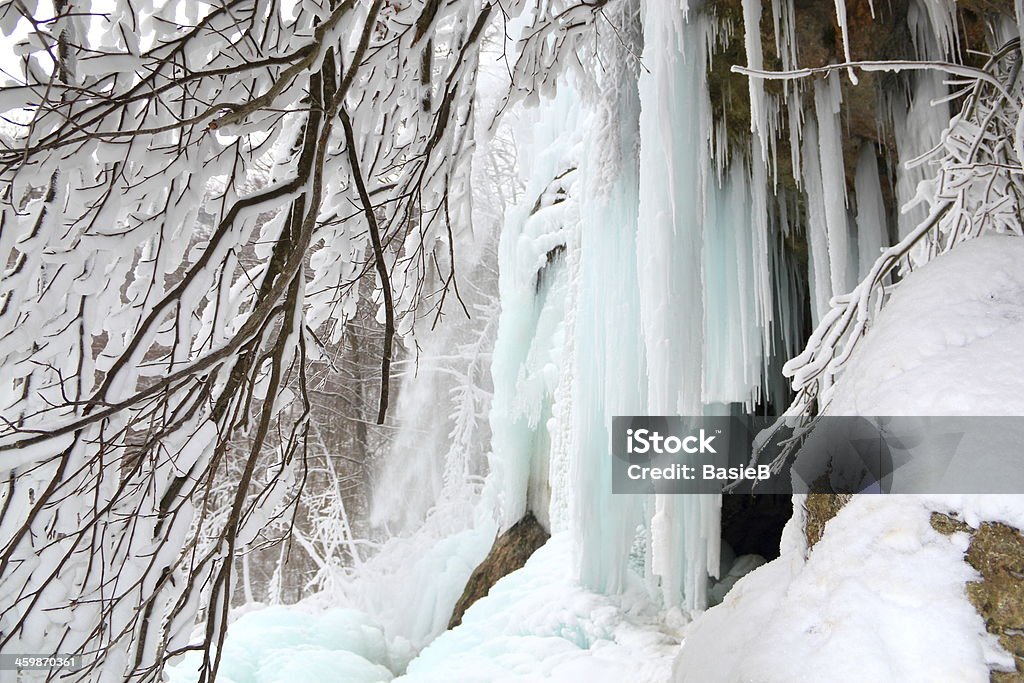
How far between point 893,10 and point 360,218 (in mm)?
2493

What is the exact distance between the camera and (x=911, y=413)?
112cm

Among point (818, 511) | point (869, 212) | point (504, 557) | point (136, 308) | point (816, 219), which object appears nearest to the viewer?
point (136, 308)

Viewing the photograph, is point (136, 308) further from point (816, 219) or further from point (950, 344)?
point (816, 219)

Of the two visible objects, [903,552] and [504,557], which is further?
[504,557]

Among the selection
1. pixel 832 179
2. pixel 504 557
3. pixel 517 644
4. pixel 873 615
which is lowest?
pixel 517 644

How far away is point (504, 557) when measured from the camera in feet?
20.7

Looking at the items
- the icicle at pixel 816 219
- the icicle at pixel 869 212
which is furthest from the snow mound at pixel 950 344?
the icicle at pixel 869 212

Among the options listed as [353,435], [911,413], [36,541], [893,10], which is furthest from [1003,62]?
[353,435]

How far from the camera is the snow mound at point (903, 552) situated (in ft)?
3.12

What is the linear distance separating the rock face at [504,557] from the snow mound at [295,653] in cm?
87

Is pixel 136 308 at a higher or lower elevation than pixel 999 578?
higher

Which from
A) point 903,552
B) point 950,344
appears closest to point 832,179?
point 950,344

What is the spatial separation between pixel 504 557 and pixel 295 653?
7.12ft

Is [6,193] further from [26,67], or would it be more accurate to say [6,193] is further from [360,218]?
[360,218]
